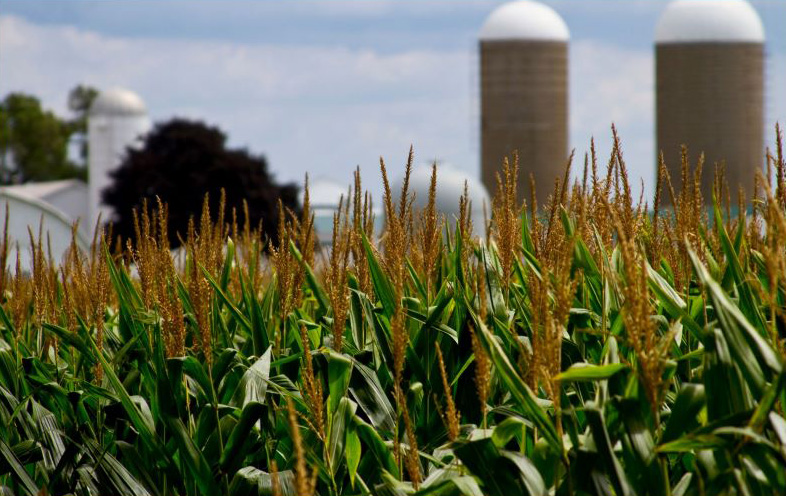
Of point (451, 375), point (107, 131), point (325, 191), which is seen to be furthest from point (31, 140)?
point (451, 375)

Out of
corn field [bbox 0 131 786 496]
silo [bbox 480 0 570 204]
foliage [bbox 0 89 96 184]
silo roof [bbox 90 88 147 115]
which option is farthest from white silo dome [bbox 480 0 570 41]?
corn field [bbox 0 131 786 496]

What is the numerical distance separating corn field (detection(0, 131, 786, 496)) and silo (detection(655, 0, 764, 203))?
3466cm

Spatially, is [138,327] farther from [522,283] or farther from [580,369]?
[580,369]

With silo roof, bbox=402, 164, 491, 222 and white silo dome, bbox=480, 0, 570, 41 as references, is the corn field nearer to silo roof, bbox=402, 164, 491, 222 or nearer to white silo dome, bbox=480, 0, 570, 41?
silo roof, bbox=402, 164, 491, 222

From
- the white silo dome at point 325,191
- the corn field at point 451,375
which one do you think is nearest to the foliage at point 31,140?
the white silo dome at point 325,191

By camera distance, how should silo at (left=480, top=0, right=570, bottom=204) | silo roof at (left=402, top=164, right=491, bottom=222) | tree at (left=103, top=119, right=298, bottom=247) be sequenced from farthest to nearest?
silo at (left=480, top=0, right=570, bottom=204)
tree at (left=103, top=119, right=298, bottom=247)
silo roof at (left=402, top=164, right=491, bottom=222)

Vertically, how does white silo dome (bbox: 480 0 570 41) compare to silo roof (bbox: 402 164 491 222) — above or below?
above

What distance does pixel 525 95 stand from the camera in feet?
131

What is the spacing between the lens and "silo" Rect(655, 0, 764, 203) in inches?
1451

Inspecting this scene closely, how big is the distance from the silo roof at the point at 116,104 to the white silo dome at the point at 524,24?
20.2 meters

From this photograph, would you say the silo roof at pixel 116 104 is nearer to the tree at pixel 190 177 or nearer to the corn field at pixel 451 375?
the tree at pixel 190 177

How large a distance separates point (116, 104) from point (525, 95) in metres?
22.4

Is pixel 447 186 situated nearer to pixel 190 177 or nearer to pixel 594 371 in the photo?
pixel 190 177

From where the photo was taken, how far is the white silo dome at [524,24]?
40094 mm
